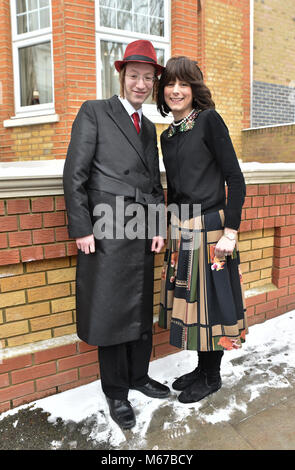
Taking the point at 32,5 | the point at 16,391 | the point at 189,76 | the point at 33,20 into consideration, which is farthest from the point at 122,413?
the point at 32,5

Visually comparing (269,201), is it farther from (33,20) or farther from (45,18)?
(33,20)

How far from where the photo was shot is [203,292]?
209 cm

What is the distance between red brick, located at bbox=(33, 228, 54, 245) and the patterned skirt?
2.48 ft

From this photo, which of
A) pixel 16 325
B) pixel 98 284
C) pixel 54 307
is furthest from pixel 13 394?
pixel 98 284

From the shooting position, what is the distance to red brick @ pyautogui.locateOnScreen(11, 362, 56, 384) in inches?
85.1

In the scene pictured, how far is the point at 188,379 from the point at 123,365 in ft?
1.66

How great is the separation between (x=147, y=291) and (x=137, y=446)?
0.80m

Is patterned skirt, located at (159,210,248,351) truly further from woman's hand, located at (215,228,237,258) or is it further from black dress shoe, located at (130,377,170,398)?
black dress shoe, located at (130,377,170,398)

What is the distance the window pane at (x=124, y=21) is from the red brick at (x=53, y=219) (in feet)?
13.4

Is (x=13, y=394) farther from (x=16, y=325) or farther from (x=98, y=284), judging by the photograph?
(x=98, y=284)

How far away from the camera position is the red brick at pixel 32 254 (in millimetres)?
2076

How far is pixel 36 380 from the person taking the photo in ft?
7.32

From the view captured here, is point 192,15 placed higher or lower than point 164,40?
higher

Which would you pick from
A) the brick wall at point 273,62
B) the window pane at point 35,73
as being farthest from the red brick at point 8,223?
the brick wall at point 273,62
